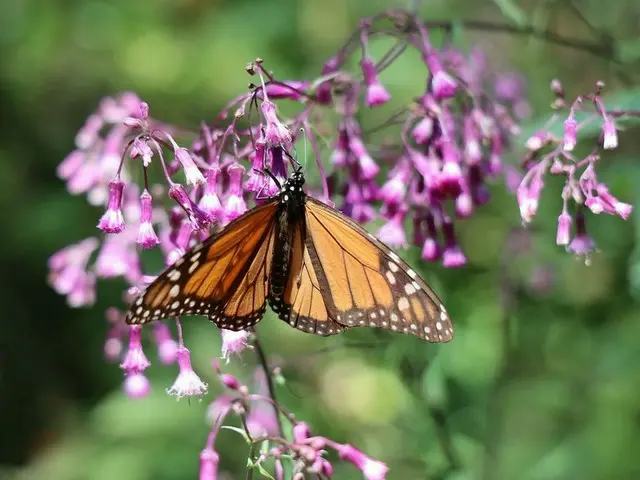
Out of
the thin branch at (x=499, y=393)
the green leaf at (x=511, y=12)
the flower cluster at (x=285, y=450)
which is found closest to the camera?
the flower cluster at (x=285, y=450)

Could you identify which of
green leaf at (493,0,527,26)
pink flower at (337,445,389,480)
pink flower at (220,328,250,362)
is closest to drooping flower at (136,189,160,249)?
pink flower at (220,328,250,362)

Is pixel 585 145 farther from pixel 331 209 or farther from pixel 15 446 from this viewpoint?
pixel 15 446

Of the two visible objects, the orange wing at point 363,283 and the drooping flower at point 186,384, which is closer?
the orange wing at point 363,283

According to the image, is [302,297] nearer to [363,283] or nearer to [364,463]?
[363,283]

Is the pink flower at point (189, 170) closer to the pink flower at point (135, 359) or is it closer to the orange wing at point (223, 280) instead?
the orange wing at point (223, 280)

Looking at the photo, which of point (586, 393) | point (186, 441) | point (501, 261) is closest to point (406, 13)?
point (501, 261)

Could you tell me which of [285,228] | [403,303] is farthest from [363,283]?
[285,228]

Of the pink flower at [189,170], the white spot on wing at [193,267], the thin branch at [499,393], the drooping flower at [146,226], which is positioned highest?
the thin branch at [499,393]

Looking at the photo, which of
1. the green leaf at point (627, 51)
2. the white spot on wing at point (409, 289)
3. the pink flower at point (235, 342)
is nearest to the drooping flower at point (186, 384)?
the pink flower at point (235, 342)
